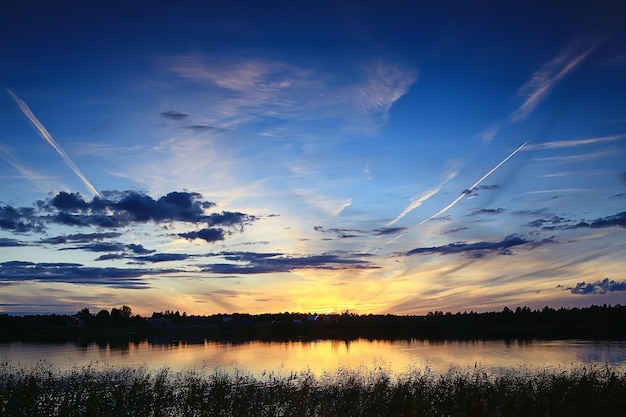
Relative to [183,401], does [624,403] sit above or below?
above

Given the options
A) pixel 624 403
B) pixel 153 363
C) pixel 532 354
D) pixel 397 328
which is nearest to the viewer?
pixel 624 403

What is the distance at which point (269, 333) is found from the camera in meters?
172

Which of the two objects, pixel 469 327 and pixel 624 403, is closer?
pixel 624 403

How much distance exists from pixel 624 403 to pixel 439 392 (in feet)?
47.9

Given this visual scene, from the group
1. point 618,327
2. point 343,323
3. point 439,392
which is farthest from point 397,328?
point 439,392

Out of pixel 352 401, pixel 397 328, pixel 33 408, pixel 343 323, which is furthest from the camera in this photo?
pixel 343 323

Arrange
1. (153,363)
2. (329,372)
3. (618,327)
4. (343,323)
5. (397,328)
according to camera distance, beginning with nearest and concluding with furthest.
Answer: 1. (329,372)
2. (153,363)
3. (618,327)
4. (397,328)
5. (343,323)

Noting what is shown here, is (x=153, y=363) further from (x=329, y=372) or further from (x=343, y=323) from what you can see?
(x=343, y=323)

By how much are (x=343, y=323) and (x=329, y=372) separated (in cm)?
14365

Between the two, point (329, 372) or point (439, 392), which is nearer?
point (439, 392)

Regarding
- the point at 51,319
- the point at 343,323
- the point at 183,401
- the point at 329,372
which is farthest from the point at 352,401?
the point at 51,319

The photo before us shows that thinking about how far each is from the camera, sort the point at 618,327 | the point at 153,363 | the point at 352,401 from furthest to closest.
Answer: the point at 618,327 < the point at 153,363 < the point at 352,401

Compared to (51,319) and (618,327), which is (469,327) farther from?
(51,319)

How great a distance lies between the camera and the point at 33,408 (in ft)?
83.6
